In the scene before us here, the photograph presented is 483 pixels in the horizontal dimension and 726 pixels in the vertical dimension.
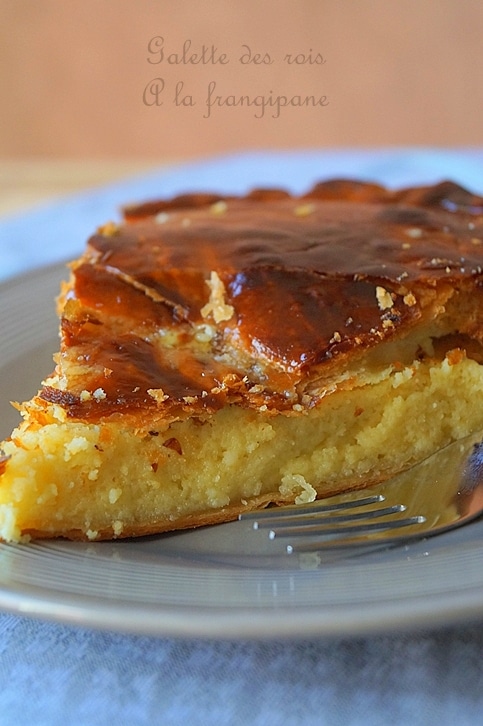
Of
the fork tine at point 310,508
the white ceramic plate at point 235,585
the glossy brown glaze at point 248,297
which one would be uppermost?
the glossy brown glaze at point 248,297

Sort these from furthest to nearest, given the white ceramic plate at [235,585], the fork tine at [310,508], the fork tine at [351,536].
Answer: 1. the fork tine at [310,508]
2. the fork tine at [351,536]
3. the white ceramic plate at [235,585]

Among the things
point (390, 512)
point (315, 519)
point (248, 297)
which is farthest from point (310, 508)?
point (248, 297)

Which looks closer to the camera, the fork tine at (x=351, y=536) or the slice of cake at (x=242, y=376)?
the fork tine at (x=351, y=536)

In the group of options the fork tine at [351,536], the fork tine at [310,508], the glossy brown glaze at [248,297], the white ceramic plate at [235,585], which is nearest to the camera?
the white ceramic plate at [235,585]

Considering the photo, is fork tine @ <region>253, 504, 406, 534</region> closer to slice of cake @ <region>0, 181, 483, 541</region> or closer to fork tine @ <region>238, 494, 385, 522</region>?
fork tine @ <region>238, 494, 385, 522</region>

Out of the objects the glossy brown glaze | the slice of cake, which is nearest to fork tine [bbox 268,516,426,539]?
the slice of cake

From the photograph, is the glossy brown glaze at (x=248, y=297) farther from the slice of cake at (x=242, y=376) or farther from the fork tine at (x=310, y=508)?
the fork tine at (x=310, y=508)

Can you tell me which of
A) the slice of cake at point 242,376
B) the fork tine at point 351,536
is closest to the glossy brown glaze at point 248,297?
the slice of cake at point 242,376

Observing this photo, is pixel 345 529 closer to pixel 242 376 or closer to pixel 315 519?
pixel 315 519
